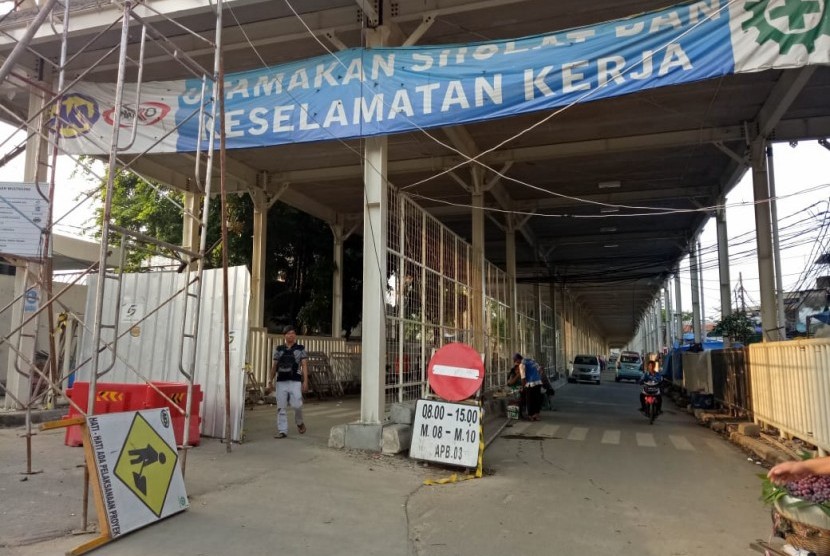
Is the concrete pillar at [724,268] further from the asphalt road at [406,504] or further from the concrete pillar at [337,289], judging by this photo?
the concrete pillar at [337,289]

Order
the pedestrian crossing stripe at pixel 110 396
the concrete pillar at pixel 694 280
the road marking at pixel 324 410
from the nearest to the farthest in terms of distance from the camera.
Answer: the pedestrian crossing stripe at pixel 110 396
the road marking at pixel 324 410
the concrete pillar at pixel 694 280

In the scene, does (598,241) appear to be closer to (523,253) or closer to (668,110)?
(523,253)

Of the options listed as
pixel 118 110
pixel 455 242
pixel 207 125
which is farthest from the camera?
pixel 455 242

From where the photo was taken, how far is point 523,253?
29984 mm

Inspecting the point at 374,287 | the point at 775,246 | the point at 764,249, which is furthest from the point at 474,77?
the point at 775,246

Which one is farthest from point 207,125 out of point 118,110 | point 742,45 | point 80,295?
point 80,295

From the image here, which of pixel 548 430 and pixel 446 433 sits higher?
pixel 446 433

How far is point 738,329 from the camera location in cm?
1697

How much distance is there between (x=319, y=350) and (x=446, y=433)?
35.2 ft

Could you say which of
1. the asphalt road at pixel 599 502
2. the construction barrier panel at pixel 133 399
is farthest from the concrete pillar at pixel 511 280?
the construction barrier panel at pixel 133 399

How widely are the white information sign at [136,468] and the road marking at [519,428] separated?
8.07m

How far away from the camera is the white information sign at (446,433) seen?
7.57 meters

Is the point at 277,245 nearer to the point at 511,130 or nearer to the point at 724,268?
the point at 511,130

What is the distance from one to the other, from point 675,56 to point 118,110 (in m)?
6.70
